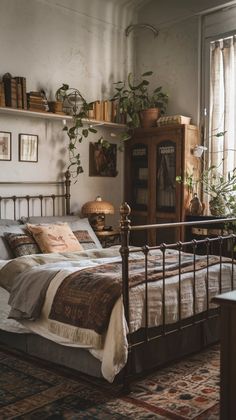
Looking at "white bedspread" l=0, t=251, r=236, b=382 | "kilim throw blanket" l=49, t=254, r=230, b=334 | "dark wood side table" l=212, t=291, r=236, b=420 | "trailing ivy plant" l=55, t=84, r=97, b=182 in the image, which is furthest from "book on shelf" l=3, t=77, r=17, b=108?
"dark wood side table" l=212, t=291, r=236, b=420

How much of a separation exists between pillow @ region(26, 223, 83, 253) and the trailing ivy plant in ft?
3.83

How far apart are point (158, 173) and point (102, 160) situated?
0.71 meters

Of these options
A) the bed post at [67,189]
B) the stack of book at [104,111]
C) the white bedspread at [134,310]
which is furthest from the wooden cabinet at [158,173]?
the white bedspread at [134,310]

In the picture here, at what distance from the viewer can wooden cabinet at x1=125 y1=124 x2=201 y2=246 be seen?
5539 millimetres

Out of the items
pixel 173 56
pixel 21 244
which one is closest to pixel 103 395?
pixel 21 244

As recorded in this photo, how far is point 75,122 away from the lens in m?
5.39

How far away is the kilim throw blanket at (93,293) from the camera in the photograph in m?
2.85

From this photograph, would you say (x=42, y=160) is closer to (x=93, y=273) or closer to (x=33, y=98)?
(x=33, y=98)

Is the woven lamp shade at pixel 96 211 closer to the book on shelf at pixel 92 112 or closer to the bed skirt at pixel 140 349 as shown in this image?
the book on shelf at pixel 92 112

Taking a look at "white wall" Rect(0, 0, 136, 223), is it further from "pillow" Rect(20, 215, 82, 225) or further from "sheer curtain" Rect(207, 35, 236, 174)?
"sheer curtain" Rect(207, 35, 236, 174)

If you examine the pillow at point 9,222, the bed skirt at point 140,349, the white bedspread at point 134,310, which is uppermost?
the pillow at point 9,222

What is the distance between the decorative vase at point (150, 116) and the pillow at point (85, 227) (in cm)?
147

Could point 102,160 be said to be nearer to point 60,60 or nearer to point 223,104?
point 60,60

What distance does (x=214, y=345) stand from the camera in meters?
3.73
